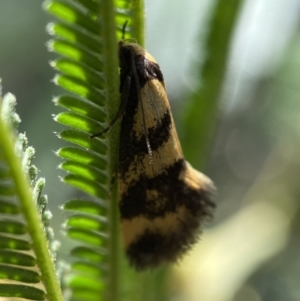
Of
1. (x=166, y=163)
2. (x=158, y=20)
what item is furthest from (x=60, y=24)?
(x=158, y=20)

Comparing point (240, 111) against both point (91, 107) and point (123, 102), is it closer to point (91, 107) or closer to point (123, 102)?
point (123, 102)

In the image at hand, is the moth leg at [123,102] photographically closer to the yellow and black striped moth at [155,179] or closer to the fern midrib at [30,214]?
the yellow and black striped moth at [155,179]

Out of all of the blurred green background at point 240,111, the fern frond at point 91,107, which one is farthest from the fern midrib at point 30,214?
the blurred green background at point 240,111

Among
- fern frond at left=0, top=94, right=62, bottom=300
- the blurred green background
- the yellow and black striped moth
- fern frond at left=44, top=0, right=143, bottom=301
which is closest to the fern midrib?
fern frond at left=0, top=94, right=62, bottom=300

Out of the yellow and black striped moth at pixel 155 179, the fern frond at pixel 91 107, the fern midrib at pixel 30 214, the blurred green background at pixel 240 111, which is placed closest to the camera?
the fern midrib at pixel 30 214

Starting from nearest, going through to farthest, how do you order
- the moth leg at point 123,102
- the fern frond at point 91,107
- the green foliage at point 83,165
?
1. the green foliage at point 83,165
2. the fern frond at point 91,107
3. the moth leg at point 123,102

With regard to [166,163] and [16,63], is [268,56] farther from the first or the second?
A: [16,63]
